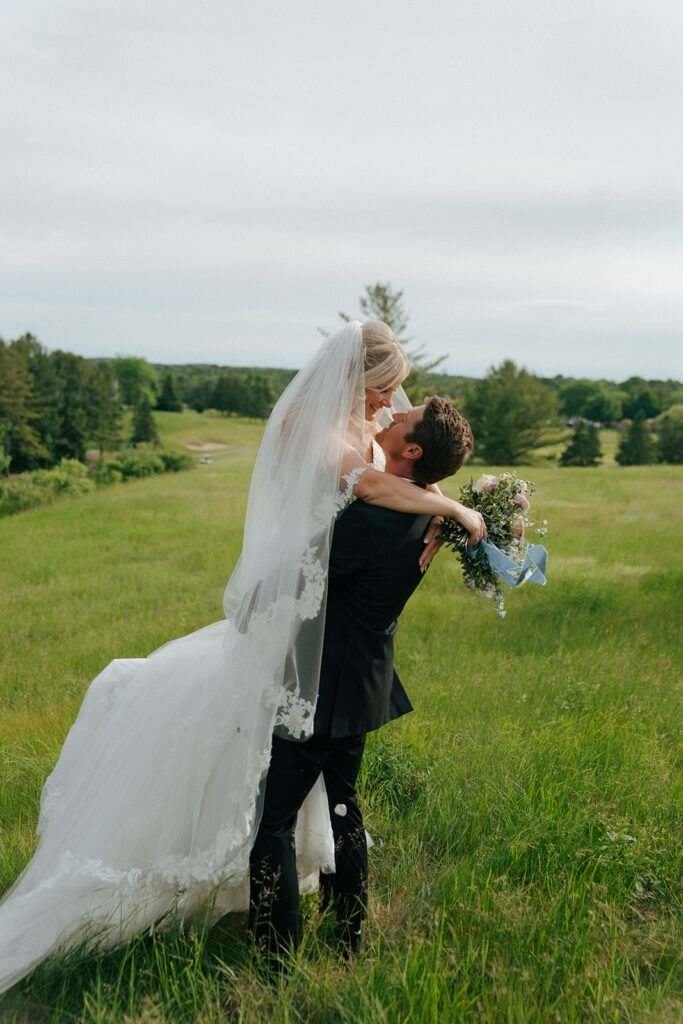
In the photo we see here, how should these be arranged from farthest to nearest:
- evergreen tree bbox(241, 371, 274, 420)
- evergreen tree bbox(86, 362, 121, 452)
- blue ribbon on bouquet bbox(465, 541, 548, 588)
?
evergreen tree bbox(241, 371, 274, 420), evergreen tree bbox(86, 362, 121, 452), blue ribbon on bouquet bbox(465, 541, 548, 588)

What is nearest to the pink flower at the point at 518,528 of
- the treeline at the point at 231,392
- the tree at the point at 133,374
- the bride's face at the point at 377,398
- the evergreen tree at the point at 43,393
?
the bride's face at the point at 377,398

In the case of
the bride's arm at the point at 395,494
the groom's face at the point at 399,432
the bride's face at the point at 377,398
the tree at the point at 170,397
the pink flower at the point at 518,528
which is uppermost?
the tree at the point at 170,397

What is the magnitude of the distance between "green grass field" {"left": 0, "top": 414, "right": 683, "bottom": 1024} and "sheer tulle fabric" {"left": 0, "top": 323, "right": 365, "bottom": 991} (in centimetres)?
21

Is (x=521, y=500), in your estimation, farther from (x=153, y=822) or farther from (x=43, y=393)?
(x=43, y=393)

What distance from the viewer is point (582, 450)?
71.6m

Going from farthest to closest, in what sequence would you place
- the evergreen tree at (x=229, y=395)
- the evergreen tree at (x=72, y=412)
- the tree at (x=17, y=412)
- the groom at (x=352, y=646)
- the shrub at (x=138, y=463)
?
the evergreen tree at (x=229, y=395) < the evergreen tree at (x=72, y=412) < the tree at (x=17, y=412) < the shrub at (x=138, y=463) < the groom at (x=352, y=646)

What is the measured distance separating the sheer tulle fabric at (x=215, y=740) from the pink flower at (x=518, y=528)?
0.81 m

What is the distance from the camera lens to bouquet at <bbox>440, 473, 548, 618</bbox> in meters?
3.08

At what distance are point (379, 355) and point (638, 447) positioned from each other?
72.6 meters

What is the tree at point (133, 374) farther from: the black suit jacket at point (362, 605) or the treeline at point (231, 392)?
the black suit jacket at point (362, 605)

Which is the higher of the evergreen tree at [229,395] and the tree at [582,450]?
the evergreen tree at [229,395]

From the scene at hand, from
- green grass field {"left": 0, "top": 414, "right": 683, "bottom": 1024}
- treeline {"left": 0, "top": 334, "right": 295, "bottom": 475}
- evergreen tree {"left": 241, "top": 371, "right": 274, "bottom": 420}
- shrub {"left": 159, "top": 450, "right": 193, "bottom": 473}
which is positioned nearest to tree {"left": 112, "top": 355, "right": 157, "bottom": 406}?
evergreen tree {"left": 241, "top": 371, "right": 274, "bottom": 420}

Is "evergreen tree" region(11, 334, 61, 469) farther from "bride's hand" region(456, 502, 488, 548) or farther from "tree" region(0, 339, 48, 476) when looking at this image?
"bride's hand" region(456, 502, 488, 548)

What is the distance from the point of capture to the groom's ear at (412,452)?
8.91 feet
